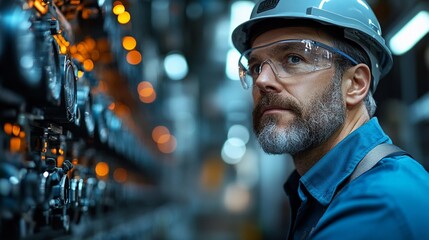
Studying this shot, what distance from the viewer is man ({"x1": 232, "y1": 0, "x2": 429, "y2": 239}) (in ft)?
5.80

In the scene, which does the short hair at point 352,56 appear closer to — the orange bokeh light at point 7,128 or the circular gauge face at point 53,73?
the circular gauge face at point 53,73

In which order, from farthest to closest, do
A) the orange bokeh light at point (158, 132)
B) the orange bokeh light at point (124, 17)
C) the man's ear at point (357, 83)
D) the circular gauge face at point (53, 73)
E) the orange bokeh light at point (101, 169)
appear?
the orange bokeh light at point (158, 132)
the orange bokeh light at point (124, 17)
the orange bokeh light at point (101, 169)
the man's ear at point (357, 83)
the circular gauge face at point (53, 73)

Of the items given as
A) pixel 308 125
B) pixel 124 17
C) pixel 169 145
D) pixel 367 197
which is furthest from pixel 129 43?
pixel 169 145

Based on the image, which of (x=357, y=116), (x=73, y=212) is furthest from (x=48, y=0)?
(x=357, y=116)

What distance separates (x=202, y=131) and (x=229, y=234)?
3.01 m

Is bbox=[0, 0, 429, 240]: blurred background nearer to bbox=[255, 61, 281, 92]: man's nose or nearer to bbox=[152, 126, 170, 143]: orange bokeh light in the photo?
bbox=[152, 126, 170, 143]: orange bokeh light

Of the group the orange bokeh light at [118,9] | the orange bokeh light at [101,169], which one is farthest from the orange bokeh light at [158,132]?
the orange bokeh light at [101,169]

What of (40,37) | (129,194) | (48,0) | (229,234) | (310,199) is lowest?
(229,234)

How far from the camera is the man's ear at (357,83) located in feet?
6.47

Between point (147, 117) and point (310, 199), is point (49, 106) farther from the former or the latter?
point (147, 117)

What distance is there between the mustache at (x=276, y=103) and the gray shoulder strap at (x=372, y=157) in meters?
0.29

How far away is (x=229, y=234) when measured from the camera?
1262cm

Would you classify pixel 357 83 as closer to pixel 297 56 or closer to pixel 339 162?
pixel 297 56

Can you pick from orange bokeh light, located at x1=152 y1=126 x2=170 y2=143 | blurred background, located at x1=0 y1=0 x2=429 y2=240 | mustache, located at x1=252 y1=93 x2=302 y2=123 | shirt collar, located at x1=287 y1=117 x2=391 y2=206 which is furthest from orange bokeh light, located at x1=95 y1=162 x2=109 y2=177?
orange bokeh light, located at x1=152 y1=126 x2=170 y2=143
